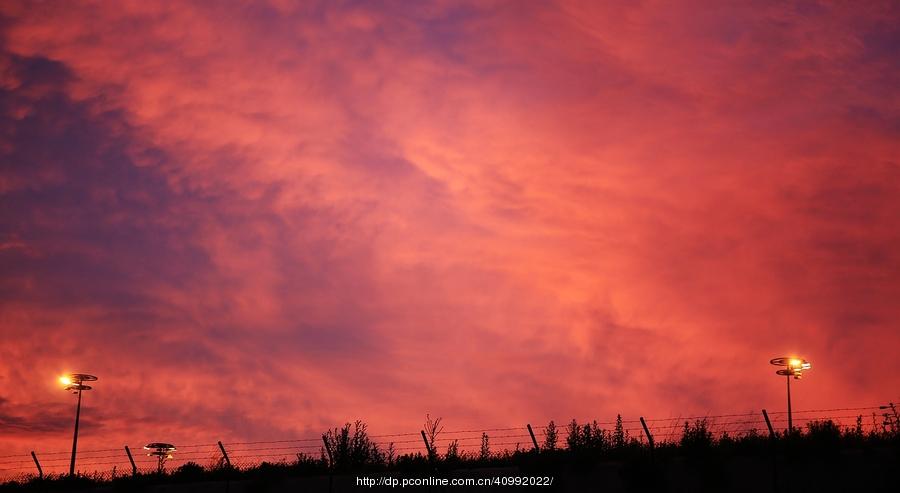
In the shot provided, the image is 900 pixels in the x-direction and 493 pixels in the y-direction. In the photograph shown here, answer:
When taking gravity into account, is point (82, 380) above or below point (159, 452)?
above

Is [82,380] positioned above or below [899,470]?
above

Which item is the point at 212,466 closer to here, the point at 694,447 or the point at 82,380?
the point at 82,380

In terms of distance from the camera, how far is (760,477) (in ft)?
96.8

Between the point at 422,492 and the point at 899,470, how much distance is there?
54.8ft

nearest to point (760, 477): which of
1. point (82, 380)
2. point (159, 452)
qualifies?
point (82, 380)

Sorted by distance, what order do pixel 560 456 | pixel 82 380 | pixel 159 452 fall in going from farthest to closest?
1. pixel 159 452
2. pixel 82 380
3. pixel 560 456

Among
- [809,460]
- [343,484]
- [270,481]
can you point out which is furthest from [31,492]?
[809,460]

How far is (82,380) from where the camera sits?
159 ft

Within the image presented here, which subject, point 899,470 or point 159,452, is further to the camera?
point 159,452


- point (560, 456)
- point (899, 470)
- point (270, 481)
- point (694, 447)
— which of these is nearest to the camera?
point (899, 470)

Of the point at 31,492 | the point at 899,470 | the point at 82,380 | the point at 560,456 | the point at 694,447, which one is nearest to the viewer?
the point at 899,470

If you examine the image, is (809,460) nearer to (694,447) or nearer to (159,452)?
(694,447)

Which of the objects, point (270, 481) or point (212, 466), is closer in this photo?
point (270, 481)

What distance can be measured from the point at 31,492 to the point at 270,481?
1336 centimetres
